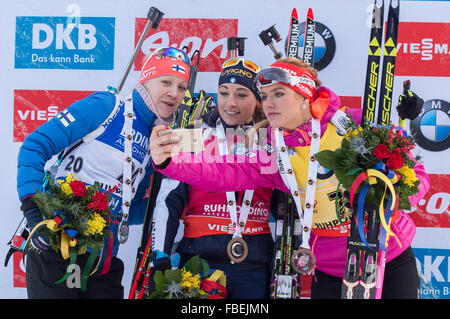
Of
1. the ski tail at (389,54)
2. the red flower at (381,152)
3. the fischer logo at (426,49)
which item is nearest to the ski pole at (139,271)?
the red flower at (381,152)

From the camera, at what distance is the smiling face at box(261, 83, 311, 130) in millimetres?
2955

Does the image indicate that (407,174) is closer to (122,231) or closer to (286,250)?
(286,250)

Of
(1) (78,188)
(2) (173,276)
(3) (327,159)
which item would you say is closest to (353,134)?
(3) (327,159)

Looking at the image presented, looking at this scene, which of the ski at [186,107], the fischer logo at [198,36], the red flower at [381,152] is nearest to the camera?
the red flower at [381,152]

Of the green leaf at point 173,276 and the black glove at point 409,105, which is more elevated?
the black glove at point 409,105

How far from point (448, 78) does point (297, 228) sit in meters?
1.74

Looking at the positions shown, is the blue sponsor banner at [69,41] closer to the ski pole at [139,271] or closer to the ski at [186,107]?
the ski at [186,107]

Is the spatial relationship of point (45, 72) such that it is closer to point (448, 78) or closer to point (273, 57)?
point (273, 57)

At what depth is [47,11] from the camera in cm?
404

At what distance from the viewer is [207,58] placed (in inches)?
157

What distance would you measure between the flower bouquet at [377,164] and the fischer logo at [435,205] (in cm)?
134

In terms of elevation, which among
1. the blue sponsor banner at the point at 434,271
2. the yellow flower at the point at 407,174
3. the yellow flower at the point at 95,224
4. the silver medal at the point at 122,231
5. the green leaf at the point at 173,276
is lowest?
the blue sponsor banner at the point at 434,271

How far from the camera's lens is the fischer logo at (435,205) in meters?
3.86
